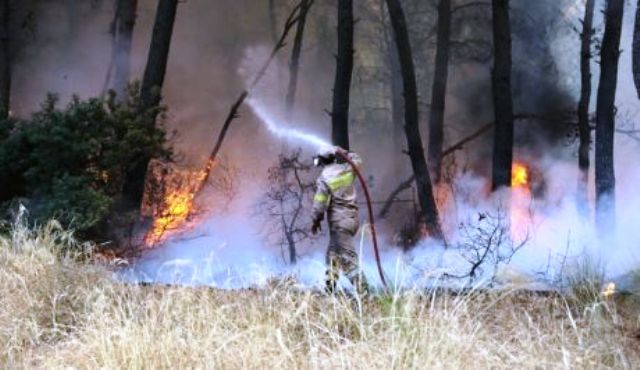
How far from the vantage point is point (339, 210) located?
8.30m

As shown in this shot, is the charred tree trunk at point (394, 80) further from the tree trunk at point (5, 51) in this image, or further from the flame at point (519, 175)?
the tree trunk at point (5, 51)

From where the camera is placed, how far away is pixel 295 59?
14.8 meters

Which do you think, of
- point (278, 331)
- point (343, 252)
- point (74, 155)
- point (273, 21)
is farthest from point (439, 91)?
point (278, 331)

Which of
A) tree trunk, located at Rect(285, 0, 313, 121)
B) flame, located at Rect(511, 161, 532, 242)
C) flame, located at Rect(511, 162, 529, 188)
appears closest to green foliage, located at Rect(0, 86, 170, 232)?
tree trunk, located at Rect(285, 0, 313, 121)

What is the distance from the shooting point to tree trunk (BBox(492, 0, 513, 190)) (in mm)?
13109

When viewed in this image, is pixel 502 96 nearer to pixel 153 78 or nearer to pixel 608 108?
pixel 608 108

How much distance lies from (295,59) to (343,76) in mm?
1646

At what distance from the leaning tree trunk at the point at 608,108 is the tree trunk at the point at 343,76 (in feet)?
14.0

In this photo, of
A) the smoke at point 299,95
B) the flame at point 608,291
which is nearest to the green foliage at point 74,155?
the smoke at point 299,95

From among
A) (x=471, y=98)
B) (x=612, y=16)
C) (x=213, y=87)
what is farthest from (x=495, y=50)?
(x=213, y=87)

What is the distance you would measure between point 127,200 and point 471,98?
6.68 meters

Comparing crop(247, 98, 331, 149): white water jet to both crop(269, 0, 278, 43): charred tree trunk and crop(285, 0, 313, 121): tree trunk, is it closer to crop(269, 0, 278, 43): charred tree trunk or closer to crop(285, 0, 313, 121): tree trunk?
crop(285, 0, 313, 121): tree trunk

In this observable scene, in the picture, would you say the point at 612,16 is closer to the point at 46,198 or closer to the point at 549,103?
the point at 549,103

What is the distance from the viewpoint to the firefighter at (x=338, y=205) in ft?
26.7
